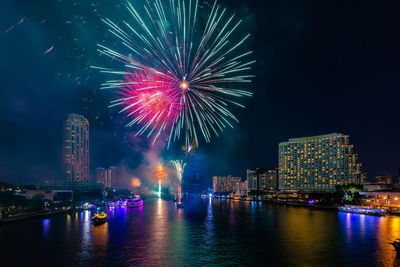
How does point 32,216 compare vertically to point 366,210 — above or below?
above

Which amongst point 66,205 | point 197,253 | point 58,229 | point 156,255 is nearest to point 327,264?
point 197,253

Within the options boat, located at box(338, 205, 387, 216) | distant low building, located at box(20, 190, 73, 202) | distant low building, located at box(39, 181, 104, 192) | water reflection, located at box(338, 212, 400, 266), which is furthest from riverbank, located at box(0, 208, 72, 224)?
boat, located at box(338, 205, 387, 216)

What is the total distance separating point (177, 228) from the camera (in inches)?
2616

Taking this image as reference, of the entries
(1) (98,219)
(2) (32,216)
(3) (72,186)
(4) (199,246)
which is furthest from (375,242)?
(3) (72,186)

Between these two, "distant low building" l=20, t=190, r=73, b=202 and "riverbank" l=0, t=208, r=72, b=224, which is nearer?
"riverbank" l=0, t=208, r=72, b=224

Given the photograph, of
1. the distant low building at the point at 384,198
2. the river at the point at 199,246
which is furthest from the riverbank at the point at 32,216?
the distant low building at the point at 384,198

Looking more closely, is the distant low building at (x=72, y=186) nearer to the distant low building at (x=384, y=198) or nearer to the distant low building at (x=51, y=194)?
the distant low building at (x=51, y=194)

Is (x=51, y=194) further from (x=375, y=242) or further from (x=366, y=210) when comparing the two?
(x=366, y=210)

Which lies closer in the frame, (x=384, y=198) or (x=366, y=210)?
(x=366, y=210)

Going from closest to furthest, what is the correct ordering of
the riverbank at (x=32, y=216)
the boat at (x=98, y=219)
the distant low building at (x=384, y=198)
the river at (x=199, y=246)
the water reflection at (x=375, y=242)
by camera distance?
the river at (x=199, y=246) < the water reflection at (x=375, y=242) < the riverbank at (x=32, y=216) < the boat at (x=98, y=219) < the distant low building at (x=384, y=198)

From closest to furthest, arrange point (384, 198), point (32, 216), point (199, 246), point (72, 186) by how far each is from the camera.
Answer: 1. point (199, 246)
2. point (32, 216)
3. point (384, 198)
4. point (72, 186)

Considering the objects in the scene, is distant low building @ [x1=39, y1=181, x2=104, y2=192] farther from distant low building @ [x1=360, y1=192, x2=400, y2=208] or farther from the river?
distant low building @ [x1=360, y1=192, x2=400, y2=208]

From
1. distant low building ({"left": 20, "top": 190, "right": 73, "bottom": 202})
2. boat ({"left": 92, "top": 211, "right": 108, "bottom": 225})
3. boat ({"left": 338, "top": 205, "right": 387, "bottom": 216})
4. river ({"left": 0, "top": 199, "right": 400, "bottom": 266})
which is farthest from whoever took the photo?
distant low building ({"left": 20, "top": 190, "right": 73, "bottom": 202})

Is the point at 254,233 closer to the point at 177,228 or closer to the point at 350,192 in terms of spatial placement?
the point at 177,228
